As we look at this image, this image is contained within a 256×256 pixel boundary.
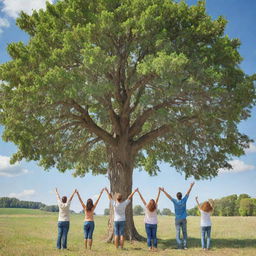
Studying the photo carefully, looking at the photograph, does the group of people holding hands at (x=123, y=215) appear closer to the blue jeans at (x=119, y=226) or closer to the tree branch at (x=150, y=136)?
the blue jeans at (x=119, y=226)

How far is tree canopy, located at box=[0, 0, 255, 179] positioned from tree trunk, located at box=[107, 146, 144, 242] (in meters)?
0.80

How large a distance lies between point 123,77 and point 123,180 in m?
5.88

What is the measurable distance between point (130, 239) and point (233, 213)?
9051cm

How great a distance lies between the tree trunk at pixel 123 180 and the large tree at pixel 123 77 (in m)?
0.06

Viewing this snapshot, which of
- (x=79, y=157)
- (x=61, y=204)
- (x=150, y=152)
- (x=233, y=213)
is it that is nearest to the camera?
(x=61, y=204)

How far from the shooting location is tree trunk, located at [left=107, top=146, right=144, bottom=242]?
1832 centimetres

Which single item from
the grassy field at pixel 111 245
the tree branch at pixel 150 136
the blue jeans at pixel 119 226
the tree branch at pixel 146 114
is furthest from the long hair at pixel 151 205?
the tree branch at pixel 150 136

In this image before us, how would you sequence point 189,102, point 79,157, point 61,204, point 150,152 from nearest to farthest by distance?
point 61,204
point 189,102
point 79,157
point 150,152

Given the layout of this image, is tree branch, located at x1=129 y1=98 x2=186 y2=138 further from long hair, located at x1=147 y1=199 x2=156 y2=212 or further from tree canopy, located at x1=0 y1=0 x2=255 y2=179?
long hair, located at x1=147 y1=199 x2=156 y2=212

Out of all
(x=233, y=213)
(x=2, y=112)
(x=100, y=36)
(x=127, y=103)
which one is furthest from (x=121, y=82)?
(x=233, y=213)

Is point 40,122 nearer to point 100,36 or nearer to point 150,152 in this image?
point 100,36

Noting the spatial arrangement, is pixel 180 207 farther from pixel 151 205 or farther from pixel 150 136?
pixel 150 136

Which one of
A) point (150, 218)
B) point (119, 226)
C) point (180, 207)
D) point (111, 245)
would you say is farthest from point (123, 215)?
point (111, 245)

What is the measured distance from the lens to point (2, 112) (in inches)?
701
